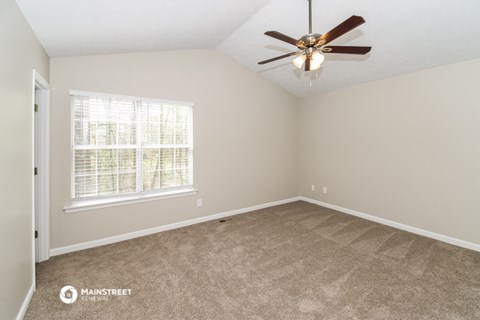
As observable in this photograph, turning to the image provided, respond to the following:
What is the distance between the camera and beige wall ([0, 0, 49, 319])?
151 cm

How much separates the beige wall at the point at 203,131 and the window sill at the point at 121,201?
0.08 m

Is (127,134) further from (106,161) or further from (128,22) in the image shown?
(128,22)

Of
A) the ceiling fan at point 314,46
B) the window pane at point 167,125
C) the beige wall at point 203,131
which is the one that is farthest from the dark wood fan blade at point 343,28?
the window pane at point 167,125

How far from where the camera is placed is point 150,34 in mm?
2668

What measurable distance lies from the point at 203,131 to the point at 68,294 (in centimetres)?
273

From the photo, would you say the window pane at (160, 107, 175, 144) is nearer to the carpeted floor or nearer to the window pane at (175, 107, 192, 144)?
the window pane at (175, 107, 192, 144)

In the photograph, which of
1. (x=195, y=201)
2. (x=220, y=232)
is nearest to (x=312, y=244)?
(x=220, y=232)

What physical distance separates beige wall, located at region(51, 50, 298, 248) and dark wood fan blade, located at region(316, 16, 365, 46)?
90.1 inches

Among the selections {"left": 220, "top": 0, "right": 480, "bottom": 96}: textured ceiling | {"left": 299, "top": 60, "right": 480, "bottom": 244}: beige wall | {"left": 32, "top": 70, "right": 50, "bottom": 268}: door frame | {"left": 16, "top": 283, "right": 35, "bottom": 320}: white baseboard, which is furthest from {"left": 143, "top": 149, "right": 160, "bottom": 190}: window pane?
{"left": 299, "top": 60, "right": 480, "bottom": 244}: beige wall

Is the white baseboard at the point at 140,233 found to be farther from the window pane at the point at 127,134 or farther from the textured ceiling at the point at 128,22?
the textured ceiling at the point at 128,22

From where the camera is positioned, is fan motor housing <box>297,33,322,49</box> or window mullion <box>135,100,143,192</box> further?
window mullion <box>135,100,143,192</box>

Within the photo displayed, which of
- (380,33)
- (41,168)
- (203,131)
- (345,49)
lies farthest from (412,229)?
→ (41,168)

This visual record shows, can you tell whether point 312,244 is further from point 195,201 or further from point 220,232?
point 195,201

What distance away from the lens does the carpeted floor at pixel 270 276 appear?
1.87m
